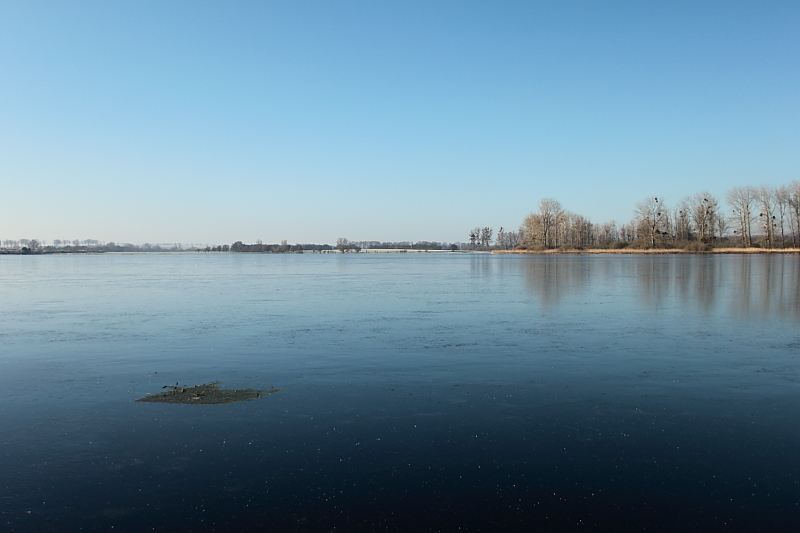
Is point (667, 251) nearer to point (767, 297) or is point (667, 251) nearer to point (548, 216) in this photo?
point (548, 216)

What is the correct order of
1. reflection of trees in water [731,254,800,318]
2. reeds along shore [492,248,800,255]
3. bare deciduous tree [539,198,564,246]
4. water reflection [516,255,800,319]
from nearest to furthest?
reflection of trees in water [731,254,800,318] → water reflection [516,255,800,319] → reeds along shore [492,248,800,255] → bare deciduous tree [539,198,564,246]

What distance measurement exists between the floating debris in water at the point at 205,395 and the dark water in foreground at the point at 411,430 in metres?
0.21

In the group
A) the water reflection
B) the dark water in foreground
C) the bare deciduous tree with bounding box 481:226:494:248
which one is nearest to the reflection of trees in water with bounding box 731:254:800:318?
the water reflection

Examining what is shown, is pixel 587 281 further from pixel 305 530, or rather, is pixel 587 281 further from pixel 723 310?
pixel 305 530

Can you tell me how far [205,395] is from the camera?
7238mm

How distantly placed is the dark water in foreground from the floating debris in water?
210 mm

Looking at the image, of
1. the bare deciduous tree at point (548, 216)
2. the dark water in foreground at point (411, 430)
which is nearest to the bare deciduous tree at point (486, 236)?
the bare deciduous tree at point (548, 216)

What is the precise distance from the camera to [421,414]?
21.0 feet

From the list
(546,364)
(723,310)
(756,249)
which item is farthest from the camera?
(756,249)

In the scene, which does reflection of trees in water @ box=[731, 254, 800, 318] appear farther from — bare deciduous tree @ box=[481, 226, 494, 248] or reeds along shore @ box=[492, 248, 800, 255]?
bare deciduous tree @ box=[481, 226, 494, 248]

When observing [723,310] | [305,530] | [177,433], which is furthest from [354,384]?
[723,310]

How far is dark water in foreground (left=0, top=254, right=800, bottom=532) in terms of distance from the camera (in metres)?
4.22

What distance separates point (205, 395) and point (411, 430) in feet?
9.80

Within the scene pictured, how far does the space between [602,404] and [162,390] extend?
5.74 meters
